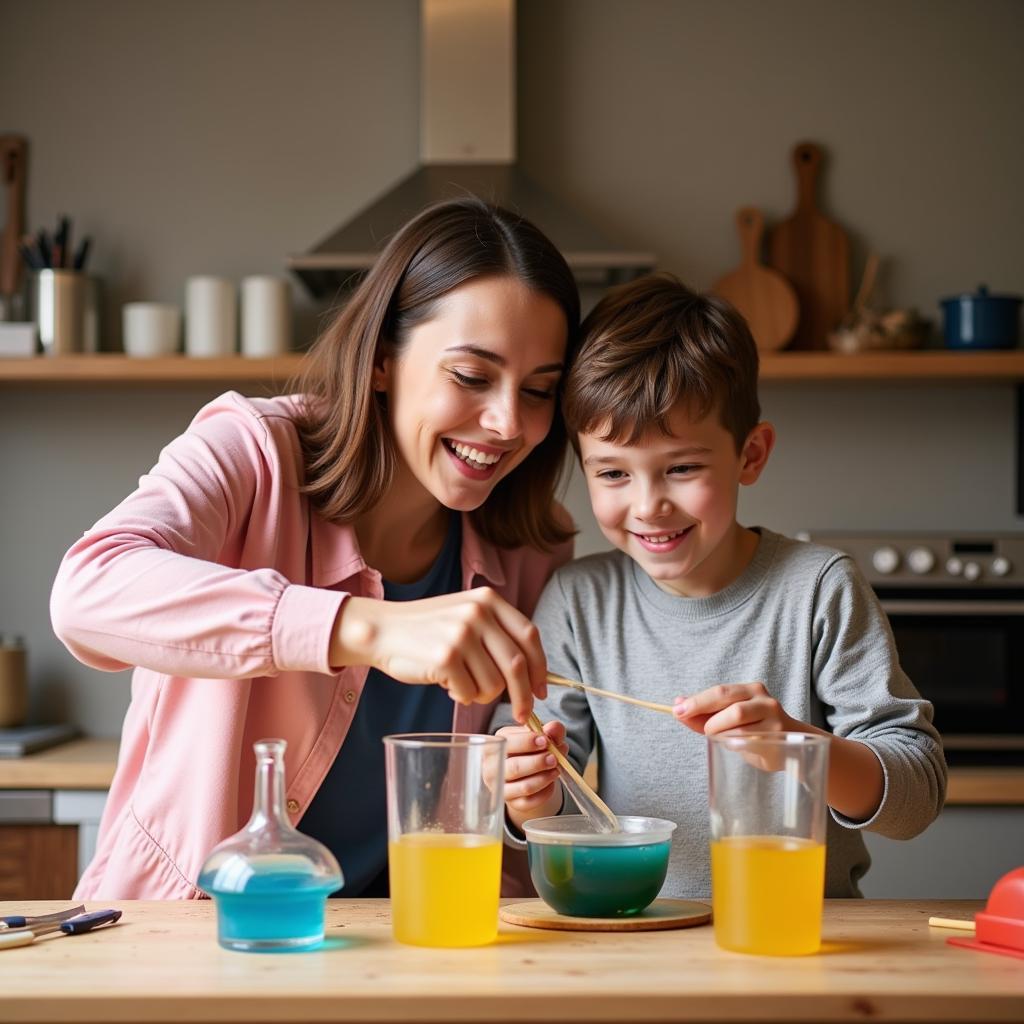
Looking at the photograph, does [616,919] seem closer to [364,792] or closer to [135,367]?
[364,792]

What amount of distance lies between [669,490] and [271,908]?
0.72 meters

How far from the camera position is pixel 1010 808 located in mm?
2836

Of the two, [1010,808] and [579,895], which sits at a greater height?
[579,895]

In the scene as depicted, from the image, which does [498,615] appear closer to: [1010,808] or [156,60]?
[1010,808]

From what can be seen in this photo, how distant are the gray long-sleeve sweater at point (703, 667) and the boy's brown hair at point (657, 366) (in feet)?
0.65

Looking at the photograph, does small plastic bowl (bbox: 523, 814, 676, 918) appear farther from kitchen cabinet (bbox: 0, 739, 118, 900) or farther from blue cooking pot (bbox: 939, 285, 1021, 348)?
blue cooking pot (bbox: 939, 285, 1021, 348)

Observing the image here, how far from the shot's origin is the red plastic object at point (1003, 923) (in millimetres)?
1033

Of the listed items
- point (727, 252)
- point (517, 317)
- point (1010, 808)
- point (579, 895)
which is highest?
point (727, 252)

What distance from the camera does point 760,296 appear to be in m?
3.38

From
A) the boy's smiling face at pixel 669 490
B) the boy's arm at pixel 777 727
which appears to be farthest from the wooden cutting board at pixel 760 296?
the boy's arm at pixel 777 727

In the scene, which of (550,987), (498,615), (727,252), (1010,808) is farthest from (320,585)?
(727,252)

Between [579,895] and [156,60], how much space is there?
3.02 metres

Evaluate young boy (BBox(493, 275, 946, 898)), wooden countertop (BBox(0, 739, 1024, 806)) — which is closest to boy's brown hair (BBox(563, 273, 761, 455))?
young boy (BBox(493, 275, 946, 898))

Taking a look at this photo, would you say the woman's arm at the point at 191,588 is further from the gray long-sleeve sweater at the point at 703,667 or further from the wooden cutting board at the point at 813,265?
the wooden cutting board at the point at 813,265
